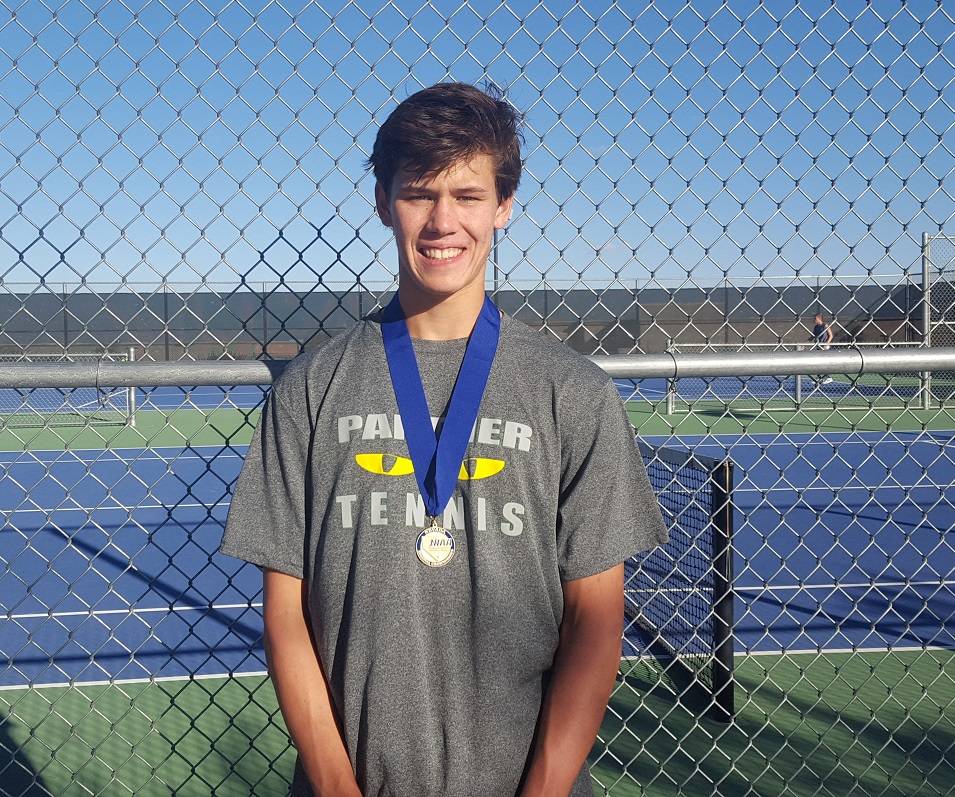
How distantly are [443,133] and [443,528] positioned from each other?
2.53 ft

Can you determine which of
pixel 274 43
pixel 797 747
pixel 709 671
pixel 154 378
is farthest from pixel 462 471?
pixel 709 671

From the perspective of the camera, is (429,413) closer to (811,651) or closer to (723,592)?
(723,592)

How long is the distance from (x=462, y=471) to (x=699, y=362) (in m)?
1.11

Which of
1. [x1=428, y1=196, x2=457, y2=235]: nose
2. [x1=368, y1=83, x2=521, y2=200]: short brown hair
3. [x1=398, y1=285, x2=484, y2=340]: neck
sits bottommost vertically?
[x1=398, y1=285, x2=484, y2=340]: neck

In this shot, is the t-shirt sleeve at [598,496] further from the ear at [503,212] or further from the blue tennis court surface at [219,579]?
the blue tennis court surface at [219,579]

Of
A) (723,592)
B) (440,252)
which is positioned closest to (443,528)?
(440,252)

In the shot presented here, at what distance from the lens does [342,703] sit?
175 centimetres

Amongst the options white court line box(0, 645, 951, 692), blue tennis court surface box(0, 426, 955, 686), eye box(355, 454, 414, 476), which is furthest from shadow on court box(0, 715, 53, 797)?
eye box(355, 454, 414, 476)

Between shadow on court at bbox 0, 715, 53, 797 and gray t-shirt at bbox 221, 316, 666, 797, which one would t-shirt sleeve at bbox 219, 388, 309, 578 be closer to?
gray t-shirt at bbox 221, 316, 666, 797

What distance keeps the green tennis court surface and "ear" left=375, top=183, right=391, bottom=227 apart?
218 centimetres

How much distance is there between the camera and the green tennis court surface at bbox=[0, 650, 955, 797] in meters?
3.77

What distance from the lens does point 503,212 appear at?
1904 mm

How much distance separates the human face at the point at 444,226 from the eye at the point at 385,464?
340 millimetres

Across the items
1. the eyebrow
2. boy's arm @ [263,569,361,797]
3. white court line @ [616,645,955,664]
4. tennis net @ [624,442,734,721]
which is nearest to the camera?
boy's arm @ [263,569,361,797]
